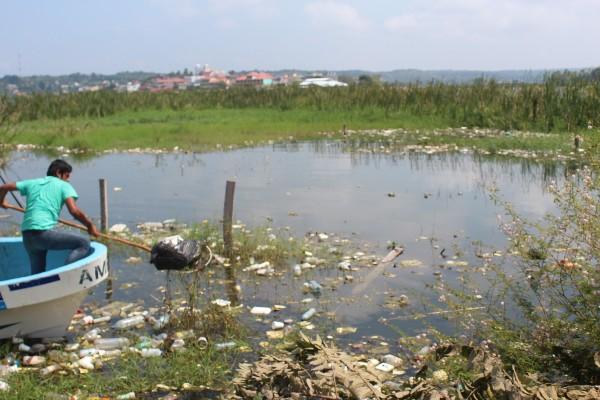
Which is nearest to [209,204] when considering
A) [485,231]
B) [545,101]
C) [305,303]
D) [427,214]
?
[427,214]

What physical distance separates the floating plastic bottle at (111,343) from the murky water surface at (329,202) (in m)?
1.58

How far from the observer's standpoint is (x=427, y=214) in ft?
43.5

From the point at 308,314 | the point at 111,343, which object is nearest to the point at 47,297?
the point at 111,343

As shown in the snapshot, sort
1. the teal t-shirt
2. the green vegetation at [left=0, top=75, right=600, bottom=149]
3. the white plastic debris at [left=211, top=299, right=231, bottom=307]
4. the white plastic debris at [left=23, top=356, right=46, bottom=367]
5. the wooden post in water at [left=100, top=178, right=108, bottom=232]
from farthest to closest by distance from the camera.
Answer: the green vegetation at [left=0, top=75, right=600, bottom=149] → the wooden post in water at [left=100, top=178, right=108, bottom=232] → the white plastic debris at [left=211, top=299, right=231, bottom=307] → the teal t-shirt → the white plastic debris at [left=23, top=356, right=46, bottom=367]

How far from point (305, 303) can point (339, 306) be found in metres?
0.41

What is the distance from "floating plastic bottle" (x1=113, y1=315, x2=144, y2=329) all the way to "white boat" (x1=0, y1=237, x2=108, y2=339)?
56 cm

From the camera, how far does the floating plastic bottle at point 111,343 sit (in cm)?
683

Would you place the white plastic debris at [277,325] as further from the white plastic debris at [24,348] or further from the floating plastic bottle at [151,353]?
the white plastic debris at [24,348]

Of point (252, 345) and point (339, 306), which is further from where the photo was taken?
point (339, 306)

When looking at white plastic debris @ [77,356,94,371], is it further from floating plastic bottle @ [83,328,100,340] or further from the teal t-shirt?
the teal t-shirt

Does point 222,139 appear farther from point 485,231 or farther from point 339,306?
point 339,306

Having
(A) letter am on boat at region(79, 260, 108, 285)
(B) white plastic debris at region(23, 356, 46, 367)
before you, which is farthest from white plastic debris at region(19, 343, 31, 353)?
(A) letter am on boat at region(79, 260, 108, 285)

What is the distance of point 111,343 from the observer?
6.88m

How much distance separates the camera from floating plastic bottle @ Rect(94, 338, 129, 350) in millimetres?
6832
